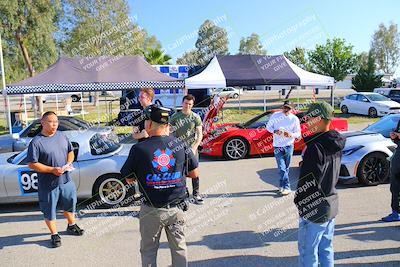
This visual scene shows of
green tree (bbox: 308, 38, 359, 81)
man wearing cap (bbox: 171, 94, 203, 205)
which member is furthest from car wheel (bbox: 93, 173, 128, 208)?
green tree (bbox: 308, 38, 359, 81)

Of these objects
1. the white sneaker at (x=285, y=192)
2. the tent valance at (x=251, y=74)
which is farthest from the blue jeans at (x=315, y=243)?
the tent valance at (x=251, y=74)

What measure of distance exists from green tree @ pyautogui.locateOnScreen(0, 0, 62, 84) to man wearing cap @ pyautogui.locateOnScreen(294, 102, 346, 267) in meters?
23.0

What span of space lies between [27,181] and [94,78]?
8.36 m

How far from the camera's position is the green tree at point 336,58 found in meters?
34.8

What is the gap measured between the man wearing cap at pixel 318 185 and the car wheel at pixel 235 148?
6.66 m

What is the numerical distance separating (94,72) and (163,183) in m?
11.8

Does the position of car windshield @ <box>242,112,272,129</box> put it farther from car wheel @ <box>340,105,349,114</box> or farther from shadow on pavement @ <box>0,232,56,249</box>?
car wheel @ <box>340,105,349,114</box>

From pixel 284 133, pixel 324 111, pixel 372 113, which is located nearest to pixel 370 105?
pixel 372 113

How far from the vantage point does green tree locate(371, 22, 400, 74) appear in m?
80.4

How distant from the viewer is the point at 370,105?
20.4 meters

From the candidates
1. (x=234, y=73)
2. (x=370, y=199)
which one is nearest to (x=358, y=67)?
(x=234, y=73)

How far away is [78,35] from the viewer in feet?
106

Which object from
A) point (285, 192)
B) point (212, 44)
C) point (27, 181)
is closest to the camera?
point (27, 181)

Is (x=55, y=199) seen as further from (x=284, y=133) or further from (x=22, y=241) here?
(x=284, y=133)
